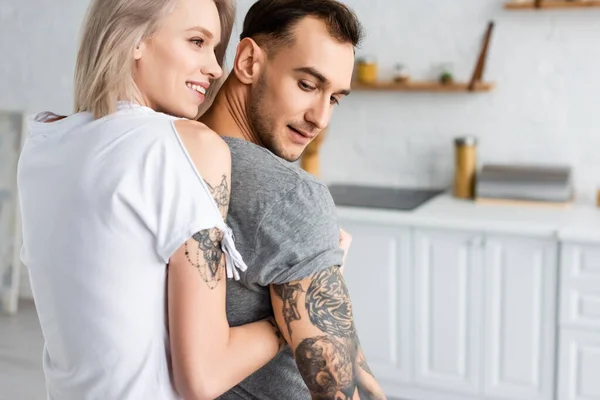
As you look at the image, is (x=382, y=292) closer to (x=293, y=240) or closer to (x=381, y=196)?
(x=381, y=196)

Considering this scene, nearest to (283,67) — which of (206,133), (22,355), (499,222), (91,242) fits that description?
(206,133)

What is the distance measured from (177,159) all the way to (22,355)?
133 inches

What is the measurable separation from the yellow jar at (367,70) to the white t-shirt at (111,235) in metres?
2.79

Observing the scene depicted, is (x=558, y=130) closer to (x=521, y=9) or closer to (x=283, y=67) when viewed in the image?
(x=521, y=9)

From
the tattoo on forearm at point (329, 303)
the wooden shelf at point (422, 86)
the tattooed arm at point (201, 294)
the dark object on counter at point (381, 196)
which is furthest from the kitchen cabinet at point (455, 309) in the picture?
the tattooed arm at point (201, 294)

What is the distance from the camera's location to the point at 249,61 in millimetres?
1294

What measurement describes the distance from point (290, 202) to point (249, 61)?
30 cm

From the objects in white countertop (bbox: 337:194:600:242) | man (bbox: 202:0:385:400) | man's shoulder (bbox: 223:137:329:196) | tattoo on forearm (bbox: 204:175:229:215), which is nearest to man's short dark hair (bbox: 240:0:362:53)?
man (bbox: 202:0:385:400)

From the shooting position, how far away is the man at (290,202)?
1132 mm

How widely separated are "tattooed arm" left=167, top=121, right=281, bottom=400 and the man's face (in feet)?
0.81

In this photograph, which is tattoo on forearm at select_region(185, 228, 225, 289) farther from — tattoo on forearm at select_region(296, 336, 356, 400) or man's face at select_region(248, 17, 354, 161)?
man's face at select_region(248, 17, 354, 161)

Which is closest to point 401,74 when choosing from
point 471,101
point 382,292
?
point 471,101

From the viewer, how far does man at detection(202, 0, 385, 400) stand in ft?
3.71

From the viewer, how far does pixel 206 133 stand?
104 cm
